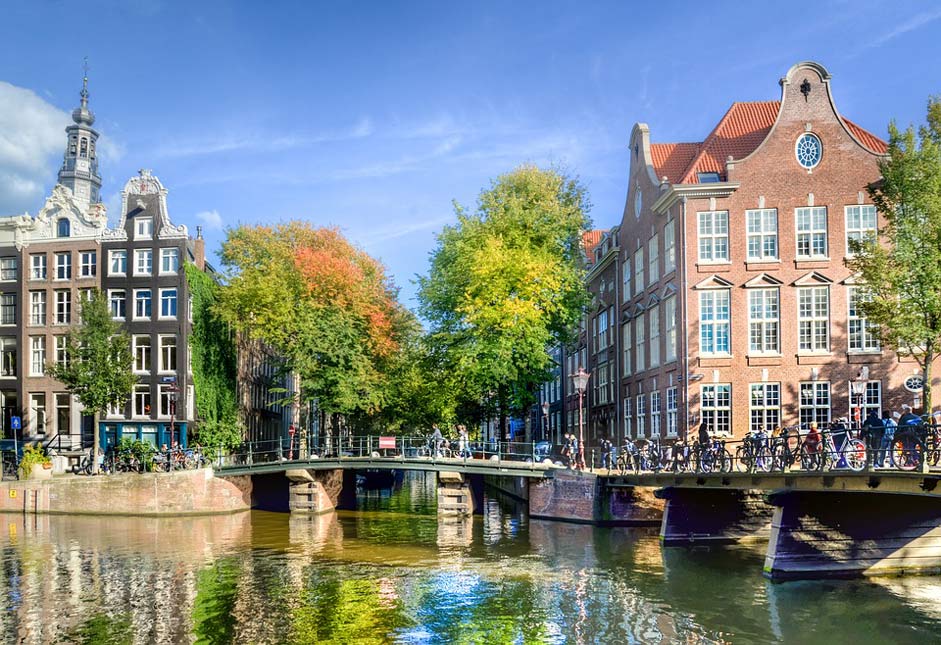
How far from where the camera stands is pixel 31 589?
2997 cm

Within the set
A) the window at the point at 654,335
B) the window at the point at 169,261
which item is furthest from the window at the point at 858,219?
the window at the point at 169,261

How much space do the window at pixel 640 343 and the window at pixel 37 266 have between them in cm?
3850

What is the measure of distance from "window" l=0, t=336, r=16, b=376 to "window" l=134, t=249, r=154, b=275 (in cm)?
992

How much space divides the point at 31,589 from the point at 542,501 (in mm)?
25174

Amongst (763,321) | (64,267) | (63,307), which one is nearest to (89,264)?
(64,267)

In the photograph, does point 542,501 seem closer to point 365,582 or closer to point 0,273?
point 365,582

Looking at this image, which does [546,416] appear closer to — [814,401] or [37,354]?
[814,401]

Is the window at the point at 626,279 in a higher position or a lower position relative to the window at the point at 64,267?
lower

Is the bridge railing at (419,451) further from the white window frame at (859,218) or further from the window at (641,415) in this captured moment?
the white window frame at (859,218)

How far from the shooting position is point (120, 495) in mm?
53125

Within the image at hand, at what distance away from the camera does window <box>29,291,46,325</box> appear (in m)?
65.8

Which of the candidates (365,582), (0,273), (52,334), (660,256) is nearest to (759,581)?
(365,582)

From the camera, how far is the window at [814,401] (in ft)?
150

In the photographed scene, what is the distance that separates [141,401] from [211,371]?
15.8ft
